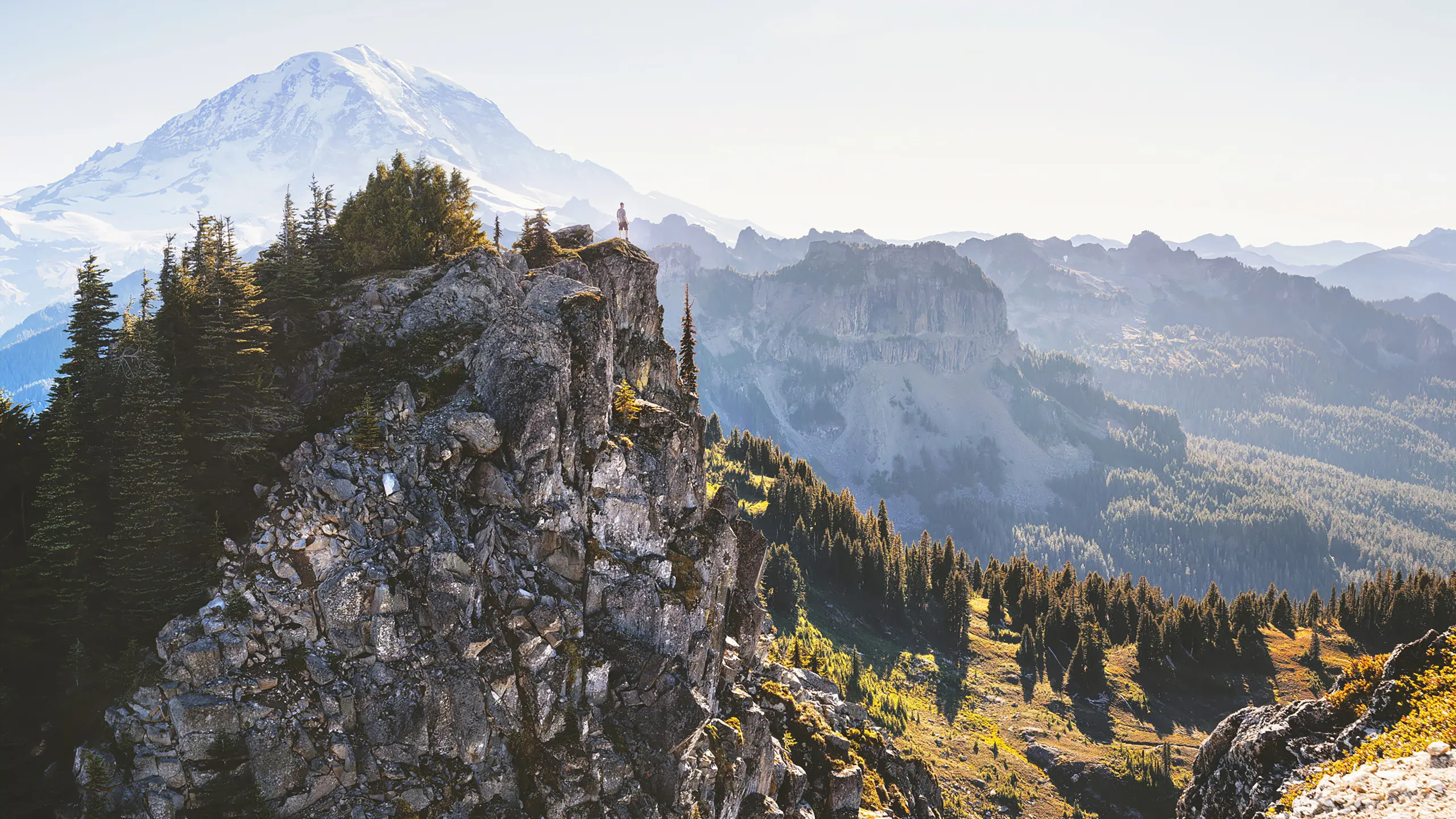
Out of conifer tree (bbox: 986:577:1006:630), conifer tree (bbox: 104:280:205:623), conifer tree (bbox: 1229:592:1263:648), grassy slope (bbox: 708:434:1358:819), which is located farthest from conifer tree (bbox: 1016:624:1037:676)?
conifer tree (bbox: 104:280:205:623)

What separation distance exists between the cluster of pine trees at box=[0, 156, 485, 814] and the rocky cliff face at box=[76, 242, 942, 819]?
235 cm

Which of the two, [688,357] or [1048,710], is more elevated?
[688,357]

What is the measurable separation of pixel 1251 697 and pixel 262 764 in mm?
142025

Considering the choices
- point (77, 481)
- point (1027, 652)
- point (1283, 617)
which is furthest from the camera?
point (1283, 617)

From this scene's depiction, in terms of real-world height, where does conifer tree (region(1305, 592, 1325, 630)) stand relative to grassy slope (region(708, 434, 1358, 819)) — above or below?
above

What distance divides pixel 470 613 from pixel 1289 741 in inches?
1763

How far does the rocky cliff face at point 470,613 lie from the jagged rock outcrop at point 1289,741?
26.3 meters

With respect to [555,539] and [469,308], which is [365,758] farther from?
[469,308]

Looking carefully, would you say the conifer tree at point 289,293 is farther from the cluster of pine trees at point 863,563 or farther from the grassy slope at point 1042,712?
the cluster of pine trees at point 863,563

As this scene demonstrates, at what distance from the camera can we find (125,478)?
116 ft

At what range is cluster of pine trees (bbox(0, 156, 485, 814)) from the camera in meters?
32.3

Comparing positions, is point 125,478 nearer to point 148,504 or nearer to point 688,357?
point 148,504

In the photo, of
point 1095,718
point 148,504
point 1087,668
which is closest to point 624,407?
point 148,504

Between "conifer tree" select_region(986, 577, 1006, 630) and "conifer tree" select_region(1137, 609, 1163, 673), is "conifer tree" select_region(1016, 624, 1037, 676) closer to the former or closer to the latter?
"conifer tree" select_region(986, 577, 1006, 630)
